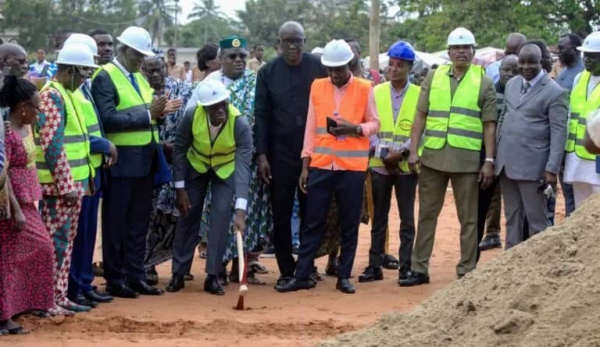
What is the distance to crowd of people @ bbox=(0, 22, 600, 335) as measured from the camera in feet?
30.7

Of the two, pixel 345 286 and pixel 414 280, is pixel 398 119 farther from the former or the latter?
pixel 345 286

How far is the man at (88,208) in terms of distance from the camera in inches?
346

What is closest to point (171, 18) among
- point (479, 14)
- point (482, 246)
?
point (479, 14)

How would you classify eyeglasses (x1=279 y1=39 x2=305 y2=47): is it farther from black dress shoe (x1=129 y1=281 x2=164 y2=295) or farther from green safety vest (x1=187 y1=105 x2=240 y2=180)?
black dress shoe (x1=129 y1=281 x2=164 y2=295)

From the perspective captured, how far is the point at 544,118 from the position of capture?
32.1 ft

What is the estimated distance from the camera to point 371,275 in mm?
10500

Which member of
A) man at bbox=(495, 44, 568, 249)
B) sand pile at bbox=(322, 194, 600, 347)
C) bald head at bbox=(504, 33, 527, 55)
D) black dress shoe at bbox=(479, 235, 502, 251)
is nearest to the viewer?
sand pile at bbox=(322, 194, 600, 347)

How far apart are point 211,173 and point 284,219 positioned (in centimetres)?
86

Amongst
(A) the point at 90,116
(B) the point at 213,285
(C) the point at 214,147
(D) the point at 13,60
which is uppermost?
(D) the point at 13,60

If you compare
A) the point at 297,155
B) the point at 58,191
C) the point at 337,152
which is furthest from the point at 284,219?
the point at 58,191

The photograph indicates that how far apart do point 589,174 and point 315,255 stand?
2.48 metres

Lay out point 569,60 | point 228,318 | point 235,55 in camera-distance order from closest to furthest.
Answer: point 228,318, point 235,55, point 569,60

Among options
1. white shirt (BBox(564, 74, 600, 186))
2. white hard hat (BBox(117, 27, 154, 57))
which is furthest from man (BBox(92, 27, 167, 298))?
white shirt (BBox(564, 74, 600, 186))

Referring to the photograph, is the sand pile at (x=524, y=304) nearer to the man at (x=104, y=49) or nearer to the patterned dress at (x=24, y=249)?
the patterned dress at (x=24, y=249)
